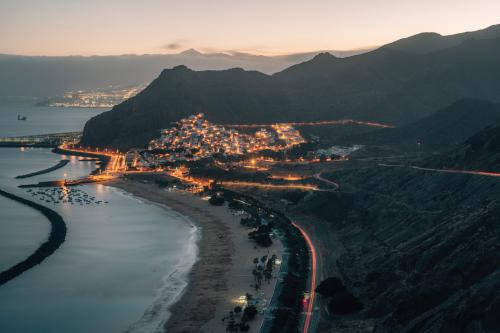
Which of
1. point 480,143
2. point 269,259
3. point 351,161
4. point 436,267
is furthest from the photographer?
point 351,161

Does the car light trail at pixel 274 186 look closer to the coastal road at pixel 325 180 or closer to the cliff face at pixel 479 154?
the coastal road at pixel 325 180

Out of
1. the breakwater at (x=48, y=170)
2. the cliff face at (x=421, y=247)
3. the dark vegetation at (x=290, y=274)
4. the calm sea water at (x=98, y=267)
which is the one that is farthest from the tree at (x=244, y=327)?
the breakwater at (x=48, y=170)

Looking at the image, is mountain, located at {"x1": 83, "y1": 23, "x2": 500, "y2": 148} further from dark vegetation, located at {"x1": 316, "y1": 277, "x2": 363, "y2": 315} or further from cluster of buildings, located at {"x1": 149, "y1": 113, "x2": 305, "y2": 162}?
dark vegetation, located at {"x1": 316, "y1": 277, "x2": 363, "y2": 315}

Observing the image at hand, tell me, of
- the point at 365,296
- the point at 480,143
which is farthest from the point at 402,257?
the point at 480,143

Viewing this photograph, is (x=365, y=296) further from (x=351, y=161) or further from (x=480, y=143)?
(x=351, y=161)

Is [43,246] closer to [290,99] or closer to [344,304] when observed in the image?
[344,304]

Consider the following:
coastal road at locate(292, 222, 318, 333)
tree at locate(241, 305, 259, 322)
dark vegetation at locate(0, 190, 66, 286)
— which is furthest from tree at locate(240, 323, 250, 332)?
dark vegetation at locate(0, 190, 66, 286)
